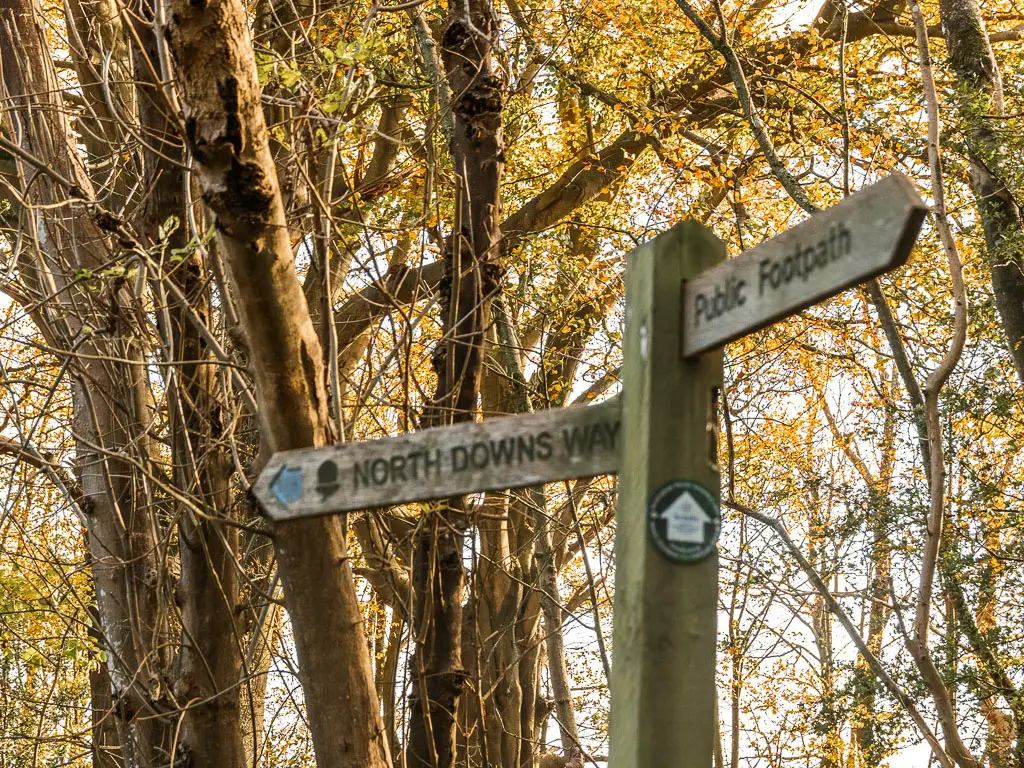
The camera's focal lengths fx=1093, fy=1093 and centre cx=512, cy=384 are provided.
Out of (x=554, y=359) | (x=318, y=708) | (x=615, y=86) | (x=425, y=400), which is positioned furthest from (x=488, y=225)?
(x=615, y=86)

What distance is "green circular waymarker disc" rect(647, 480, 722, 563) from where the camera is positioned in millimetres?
2219

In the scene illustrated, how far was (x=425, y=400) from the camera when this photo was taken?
177 inches

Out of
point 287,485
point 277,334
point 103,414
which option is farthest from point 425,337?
point 287,485

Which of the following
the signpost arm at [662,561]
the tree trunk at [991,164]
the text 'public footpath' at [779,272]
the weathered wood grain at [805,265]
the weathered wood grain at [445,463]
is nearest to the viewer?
the weathered wood grain at [805,265]

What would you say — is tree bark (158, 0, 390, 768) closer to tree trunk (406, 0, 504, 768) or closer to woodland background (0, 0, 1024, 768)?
woodland background (0, 0, 1024, 768)

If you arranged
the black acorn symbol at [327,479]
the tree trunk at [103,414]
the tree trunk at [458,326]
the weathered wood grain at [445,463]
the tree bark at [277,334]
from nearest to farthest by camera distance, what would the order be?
the weathered wood grain at [445,463], the black acorn symbol at [327,479], the tree bark at [277,334], the tree trunk at [458,326], the tree trunk at [103,414]

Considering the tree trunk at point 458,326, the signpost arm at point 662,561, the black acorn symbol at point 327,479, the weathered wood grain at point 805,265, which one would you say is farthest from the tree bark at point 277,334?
the weathered wood grain at point 805,265

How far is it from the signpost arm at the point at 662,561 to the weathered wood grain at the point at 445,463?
11 centimetres

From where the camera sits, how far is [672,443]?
2.25m

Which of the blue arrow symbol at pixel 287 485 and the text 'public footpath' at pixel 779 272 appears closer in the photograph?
the text 'public footpath' at pixel 779 272

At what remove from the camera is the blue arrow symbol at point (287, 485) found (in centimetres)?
271

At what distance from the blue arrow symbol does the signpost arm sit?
861 millimetres

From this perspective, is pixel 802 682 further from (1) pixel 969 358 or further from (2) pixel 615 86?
(2) pixel 615 86

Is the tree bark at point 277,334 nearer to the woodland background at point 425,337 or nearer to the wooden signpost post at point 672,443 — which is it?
the woodland background at point 425,337
